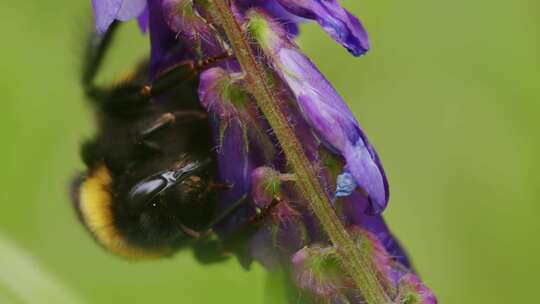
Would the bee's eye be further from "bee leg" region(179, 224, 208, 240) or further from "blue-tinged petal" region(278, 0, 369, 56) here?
"blue-tinged petal" region(278, 0, 369, 56)

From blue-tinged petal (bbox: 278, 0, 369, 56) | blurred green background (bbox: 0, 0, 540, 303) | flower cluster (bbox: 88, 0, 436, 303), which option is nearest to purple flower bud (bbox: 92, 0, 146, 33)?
flower cluster (bbox: 88, 0, 436, 303)

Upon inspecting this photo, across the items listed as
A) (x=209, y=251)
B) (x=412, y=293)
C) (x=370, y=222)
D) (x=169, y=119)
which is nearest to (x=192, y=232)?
(x=209, y=251)

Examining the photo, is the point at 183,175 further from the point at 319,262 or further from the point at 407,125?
the point at 407,125

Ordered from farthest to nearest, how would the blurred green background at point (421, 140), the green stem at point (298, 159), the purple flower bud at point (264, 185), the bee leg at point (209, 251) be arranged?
the blurred green background at point (421, 140)
the bee leg at point (209, 251)
the purple flower bud at point (264, 185)
the green stem at point (298, 159)

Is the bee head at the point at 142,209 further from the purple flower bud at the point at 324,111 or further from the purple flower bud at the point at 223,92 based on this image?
the purple flower bud at the point at 324,111

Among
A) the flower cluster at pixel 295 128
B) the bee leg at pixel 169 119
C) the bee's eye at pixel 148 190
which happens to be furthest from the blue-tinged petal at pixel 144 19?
the bee's eye at pixel 148 190

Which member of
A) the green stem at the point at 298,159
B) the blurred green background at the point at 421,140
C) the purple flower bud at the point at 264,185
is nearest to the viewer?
the green stem at the point at 298,159

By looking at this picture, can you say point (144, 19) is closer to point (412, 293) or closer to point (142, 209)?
point (142, 209)
